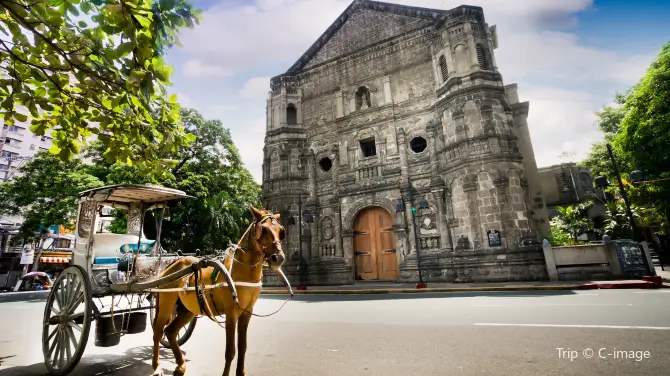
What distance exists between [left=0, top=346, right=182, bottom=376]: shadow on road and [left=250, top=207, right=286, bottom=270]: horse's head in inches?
77.9

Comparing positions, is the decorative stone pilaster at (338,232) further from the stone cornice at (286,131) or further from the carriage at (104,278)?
the carriage at (104,278)

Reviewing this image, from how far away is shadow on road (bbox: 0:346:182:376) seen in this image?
384 centimetres

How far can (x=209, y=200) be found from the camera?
18.1 meters

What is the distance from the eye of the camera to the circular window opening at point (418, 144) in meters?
16.5

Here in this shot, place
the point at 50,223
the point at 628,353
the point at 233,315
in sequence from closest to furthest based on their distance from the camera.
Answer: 1. the point at 233,315
2. the point at 628,353
3. the point at 50,223

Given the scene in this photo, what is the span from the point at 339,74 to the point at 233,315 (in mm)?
Answer: 18680

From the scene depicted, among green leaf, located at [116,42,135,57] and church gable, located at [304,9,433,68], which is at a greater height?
church gable, located at [304,9,433,68]

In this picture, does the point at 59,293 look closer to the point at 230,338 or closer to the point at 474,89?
the point at 230,338

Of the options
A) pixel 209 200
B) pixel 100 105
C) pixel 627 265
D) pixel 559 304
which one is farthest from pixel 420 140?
pixel 100 105

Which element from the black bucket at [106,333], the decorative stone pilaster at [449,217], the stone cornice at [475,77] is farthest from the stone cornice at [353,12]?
the black bucket at [106,333]

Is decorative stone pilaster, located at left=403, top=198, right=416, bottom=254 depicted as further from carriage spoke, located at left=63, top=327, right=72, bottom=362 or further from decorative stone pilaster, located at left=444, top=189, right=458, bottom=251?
carriage spoke, located at left=63, top=327, right=72, bottom=362

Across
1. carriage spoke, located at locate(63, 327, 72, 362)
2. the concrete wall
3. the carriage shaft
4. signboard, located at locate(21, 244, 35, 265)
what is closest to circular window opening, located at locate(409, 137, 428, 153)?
the concrete wall

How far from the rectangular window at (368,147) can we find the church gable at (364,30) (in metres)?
6.18

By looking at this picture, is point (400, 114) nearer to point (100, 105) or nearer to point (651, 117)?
point (651, 117)
